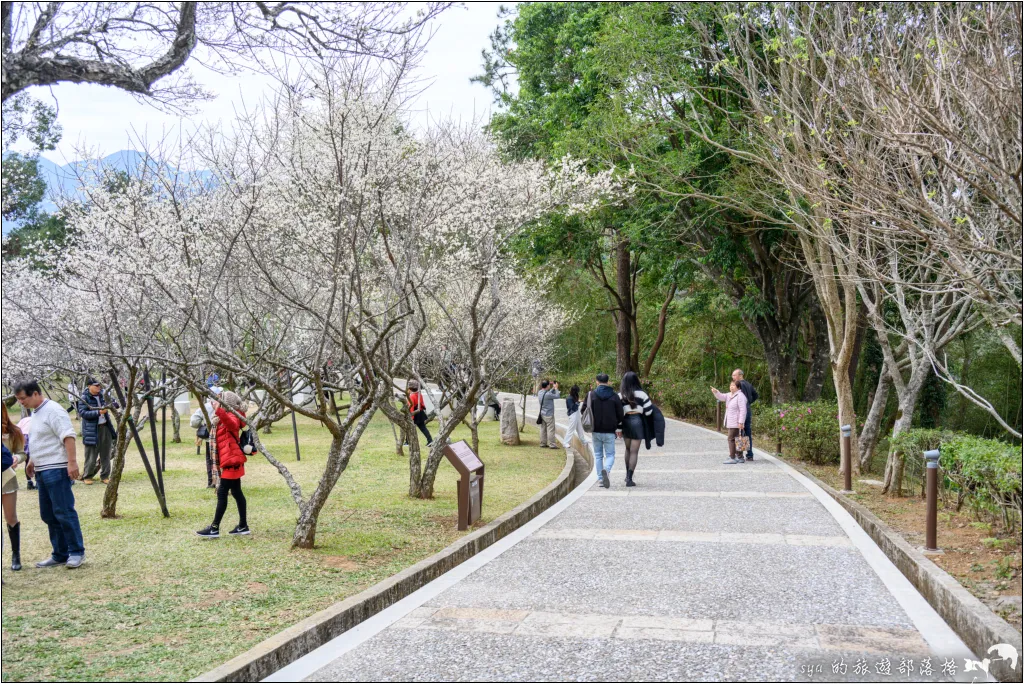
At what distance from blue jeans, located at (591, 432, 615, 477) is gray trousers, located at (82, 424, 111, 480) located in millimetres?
7659

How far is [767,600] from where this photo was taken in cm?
653

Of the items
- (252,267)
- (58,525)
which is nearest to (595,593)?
(58,525)

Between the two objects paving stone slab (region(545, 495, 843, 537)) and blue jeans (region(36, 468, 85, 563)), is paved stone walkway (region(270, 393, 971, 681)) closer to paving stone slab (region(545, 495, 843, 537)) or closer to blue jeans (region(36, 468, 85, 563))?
paving stone slab (region(545, 495, 843, 537))

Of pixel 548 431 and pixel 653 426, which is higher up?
pixel 653 426

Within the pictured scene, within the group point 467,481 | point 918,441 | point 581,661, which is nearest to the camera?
point 581,661

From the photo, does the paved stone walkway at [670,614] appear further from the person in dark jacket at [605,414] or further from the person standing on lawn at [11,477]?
the person standing on lawn at [11,477]

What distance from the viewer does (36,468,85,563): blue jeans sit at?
7.46 meters

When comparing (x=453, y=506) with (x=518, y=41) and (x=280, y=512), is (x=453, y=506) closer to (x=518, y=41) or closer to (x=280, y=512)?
(x=280, y=512)

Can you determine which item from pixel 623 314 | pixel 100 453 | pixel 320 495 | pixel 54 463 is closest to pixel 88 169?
pixel 100 453

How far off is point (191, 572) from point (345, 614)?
221 centimetres

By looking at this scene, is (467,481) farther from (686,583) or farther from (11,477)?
(11,477)

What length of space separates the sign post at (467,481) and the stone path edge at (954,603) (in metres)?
4.08

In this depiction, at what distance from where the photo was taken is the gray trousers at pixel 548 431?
848 inches

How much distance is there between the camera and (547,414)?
70.1 ft
